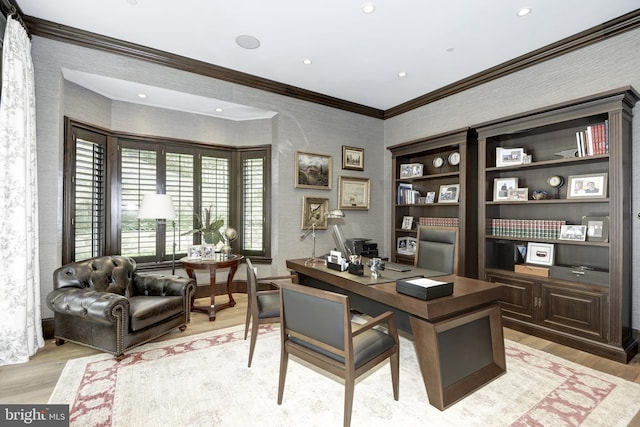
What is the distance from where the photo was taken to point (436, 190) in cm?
484

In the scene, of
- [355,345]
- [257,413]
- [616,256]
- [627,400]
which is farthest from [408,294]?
[616,256]

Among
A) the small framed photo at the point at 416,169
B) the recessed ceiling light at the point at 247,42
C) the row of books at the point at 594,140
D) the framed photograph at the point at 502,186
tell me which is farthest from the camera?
the small framed photo at the point at 416,169

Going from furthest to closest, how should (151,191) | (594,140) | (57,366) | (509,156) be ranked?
1. (151,191)
2. (509,156)
3. (594,140)
4. (57,366)

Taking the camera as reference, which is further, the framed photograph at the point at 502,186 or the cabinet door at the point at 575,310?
the framed photograph at the point at 502,186

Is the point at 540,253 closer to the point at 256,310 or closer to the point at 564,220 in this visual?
the point at 564,220

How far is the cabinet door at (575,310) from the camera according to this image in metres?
2.91

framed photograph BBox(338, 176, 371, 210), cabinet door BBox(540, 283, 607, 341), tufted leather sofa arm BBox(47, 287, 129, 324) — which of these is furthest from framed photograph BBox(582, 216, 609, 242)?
tufted leather sofa arm BBox(47, 287, 129, 324)

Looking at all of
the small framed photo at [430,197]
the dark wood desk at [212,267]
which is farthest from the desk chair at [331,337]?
the small framed photo at [430,197]

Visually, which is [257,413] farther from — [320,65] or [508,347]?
[320,65]

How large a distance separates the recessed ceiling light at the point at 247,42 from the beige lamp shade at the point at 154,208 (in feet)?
6.70

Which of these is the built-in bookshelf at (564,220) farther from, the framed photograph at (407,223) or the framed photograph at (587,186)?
the framed photograph at (407,223)

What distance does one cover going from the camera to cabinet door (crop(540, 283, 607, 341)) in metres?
2.91

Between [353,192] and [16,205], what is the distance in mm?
4179

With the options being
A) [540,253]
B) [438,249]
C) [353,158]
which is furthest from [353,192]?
[540,253]
